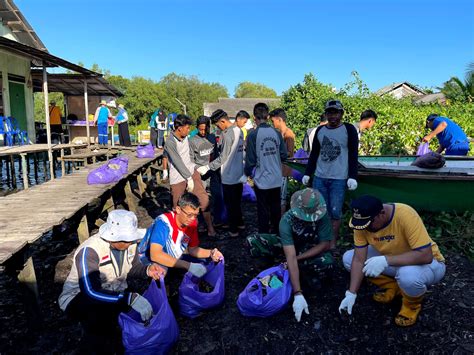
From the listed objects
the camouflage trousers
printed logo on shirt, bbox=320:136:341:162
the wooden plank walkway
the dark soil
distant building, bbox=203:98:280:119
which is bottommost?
the dark soil

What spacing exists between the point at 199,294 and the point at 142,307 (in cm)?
Answer: 64

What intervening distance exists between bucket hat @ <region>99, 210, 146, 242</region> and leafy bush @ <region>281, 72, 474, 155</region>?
6.28 meters

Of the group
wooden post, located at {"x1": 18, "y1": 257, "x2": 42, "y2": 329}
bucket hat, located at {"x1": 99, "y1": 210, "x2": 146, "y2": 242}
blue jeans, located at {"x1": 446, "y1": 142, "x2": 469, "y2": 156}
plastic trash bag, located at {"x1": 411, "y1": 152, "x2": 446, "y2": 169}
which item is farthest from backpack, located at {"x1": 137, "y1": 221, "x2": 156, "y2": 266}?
blue jeans, located at {"x1": 446, "y1": 142, "x2": 469, "y2": 156}

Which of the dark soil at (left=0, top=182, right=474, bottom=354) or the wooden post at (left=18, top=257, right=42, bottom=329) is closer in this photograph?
the dark soil at (left=0, top=182, right=474, bottom=354)

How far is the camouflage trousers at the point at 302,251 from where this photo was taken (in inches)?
131

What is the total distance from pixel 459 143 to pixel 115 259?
6135mm

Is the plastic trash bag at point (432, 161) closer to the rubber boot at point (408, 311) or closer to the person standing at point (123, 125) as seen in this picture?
the rubber boot at point (408, 311)

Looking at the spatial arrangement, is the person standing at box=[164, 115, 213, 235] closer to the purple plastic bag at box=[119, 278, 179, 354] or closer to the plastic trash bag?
the purple plastic bag at box=[119, 278, 179, 354]

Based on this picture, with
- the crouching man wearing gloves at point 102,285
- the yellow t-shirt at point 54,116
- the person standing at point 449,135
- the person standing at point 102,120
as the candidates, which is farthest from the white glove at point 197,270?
the yellow t-shirt at point 54,116

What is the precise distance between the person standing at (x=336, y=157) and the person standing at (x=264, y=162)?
493 millimetres

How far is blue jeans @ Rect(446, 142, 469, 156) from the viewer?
6400 mm

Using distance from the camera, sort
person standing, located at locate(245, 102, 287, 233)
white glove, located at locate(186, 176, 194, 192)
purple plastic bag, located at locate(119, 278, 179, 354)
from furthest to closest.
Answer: white glove, located at locate(186, 176, 194, 192) → person standing, located at locate(245, 102, 287, 233) → purple plastic bag, located at locate(119, 278, 179, 354)

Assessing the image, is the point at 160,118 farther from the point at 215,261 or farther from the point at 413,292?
the point at 413,292

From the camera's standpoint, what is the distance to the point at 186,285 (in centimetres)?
300
